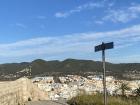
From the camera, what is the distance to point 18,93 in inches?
802

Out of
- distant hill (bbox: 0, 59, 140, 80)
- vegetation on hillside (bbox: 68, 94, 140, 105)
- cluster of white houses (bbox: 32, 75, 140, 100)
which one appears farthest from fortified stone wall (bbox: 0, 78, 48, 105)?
distant hill (bbox: 0, 59, 140, 80)

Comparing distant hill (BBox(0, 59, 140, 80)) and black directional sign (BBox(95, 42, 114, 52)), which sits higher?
distant hill (BBox(0, 59, 140, 80))

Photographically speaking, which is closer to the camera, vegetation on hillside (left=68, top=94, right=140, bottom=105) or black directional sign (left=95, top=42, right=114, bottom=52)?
black directional sign (left=95, top=42, right=114, bottom=52)

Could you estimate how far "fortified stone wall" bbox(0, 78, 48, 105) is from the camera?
17259 millimetres

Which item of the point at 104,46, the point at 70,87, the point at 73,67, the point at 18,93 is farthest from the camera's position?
the point at 73,67

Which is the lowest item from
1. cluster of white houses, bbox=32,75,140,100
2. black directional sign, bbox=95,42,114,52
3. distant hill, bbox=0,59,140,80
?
cluster of white houses, bbox=32,75,140,100

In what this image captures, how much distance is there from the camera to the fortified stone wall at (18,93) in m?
17.3

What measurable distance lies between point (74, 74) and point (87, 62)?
33.6ft

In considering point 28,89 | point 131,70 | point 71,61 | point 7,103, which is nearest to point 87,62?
point 71,61

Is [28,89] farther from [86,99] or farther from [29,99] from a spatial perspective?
[86,99]

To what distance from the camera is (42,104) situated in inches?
840

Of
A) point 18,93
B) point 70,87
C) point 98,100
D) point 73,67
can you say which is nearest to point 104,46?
point 98,100

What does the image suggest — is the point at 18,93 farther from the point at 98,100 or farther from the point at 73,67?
the point at 73,67

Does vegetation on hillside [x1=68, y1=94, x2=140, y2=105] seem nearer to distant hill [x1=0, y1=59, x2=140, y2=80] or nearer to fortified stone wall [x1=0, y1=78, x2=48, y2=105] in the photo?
fortified stone wall [x1=0, y1=78, x2=48, y2=105]
